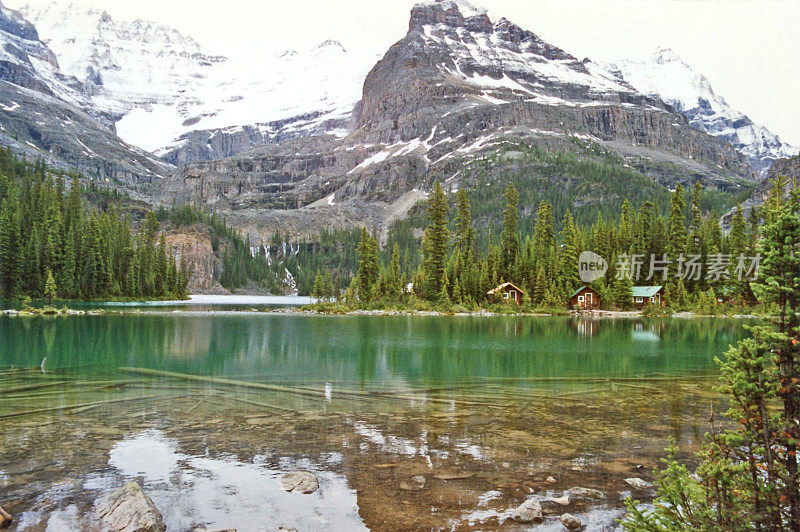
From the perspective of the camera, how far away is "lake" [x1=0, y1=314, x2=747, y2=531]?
32.3 ft

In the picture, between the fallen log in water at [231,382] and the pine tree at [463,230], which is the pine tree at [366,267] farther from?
the fallen log in water at [231,382]

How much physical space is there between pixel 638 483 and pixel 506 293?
77.4 m

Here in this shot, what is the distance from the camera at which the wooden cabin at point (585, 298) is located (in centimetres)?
8612

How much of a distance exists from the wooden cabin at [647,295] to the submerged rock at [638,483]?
8073 centimetres

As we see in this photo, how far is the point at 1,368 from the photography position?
25.3 m

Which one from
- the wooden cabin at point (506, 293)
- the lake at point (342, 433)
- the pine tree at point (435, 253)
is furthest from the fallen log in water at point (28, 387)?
the wooden cabin at point (506, 293)

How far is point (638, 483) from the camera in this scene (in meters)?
10.8

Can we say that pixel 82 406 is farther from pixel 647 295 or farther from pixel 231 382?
pixel 647 295

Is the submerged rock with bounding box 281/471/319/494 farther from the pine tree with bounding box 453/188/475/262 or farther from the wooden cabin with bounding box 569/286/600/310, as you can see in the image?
the pine tree with bounding box 453/188/475/262

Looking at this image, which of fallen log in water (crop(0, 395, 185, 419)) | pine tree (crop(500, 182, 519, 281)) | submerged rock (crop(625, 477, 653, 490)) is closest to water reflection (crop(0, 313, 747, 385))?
fallen log in water (crop(0, 395, 185, 419))

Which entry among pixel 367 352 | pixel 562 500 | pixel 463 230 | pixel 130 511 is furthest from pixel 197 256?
pixel 562 500

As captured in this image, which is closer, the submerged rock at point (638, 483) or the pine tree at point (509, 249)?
the submerged rock at point (638, 483)

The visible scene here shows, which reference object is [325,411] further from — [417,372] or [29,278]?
[29,278]

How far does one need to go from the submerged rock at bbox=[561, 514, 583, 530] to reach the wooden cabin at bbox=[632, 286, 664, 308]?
83.1 m
